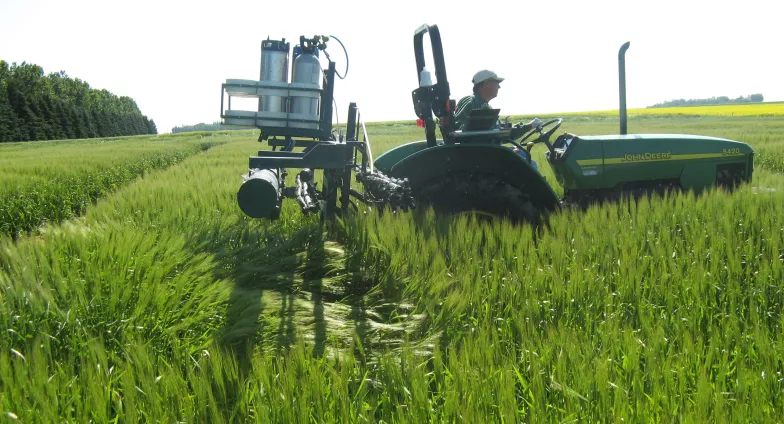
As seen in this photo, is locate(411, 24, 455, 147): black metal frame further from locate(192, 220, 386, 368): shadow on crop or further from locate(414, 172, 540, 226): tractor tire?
locate(192, 220, 386, 368): shadow on crop

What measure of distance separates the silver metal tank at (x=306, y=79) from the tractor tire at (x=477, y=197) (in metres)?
0.95

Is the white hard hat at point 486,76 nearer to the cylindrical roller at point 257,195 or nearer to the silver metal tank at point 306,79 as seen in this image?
the silver metal tank at point 306,79

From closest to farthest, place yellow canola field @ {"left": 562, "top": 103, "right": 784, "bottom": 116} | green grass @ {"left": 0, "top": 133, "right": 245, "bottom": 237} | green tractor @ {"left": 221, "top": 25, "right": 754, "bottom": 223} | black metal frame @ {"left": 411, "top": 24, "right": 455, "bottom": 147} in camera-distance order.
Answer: green tractor @ {"left": 221, "top": 25, "right": 754, "bottom": 223}, black metal frame @ {"left": 411, "top": 24, "right": 455, "bottom": 147}, green grass @ {"left": 0, "top": 133, "right": 245, "bottom": 237}, yellow canola field @ {"left": 562, "top": 103, "right": 784, "bottom": 116}

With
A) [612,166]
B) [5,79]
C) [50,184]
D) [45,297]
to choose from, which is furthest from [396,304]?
[5,79]

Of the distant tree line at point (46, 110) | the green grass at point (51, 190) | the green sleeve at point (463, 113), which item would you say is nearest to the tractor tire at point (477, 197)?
the green sleeve at point (463, 113)

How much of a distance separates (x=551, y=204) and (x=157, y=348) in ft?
9.15

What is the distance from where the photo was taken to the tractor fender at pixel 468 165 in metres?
3.77

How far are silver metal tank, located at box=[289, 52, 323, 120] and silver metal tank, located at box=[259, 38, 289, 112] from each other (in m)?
0.08

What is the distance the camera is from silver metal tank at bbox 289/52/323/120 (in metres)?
3.84

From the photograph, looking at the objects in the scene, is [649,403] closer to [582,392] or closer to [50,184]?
[582,392]

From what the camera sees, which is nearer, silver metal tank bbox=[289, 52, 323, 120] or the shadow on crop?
the shadow on crop

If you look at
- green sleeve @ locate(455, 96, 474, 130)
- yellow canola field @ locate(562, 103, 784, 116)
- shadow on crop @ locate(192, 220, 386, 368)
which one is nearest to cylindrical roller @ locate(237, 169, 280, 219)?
shadow on crop @ locate(192, 220, 386, 368)

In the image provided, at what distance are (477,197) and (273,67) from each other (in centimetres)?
171

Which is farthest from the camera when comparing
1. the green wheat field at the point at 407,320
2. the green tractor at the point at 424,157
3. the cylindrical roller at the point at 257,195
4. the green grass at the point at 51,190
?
the green grass at the point at 51,190
